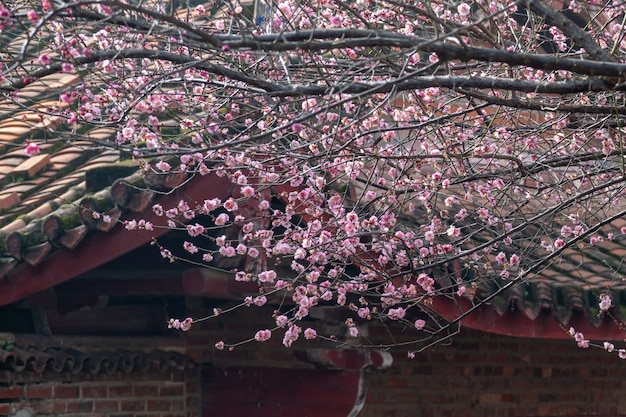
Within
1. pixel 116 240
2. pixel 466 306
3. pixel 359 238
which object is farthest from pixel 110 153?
pixel 466 306

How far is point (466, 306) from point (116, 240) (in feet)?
5.23

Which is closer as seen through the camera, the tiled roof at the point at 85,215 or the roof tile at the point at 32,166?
the tiled roof at the point at 85,215

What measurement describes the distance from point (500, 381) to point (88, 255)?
120 inches

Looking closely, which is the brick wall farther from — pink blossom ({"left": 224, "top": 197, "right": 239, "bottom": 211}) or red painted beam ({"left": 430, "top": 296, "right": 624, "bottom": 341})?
red painted beam ({"left": 430, "top": 296, "right": 624, "bottom": 341})

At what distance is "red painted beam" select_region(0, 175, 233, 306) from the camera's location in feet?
13.6

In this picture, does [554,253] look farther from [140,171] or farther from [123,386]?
[123,386]

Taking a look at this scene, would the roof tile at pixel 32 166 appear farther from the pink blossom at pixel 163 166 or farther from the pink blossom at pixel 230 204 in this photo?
the pink blossom at pixel 230 204

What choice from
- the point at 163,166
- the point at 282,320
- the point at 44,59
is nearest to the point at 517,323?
the point at 282,320

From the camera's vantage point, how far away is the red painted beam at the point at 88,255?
414 cm

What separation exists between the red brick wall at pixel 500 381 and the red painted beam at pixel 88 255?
1873 millimetres

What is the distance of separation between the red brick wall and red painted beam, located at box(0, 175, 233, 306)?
187 centimetres

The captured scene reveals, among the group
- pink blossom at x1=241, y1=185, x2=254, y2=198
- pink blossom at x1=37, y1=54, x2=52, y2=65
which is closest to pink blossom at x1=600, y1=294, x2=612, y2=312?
pink blossom at x1=241, y1=185, x2=254, y2=198

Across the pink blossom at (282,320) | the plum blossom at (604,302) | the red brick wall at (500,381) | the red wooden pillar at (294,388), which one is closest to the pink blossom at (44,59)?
the pink blossom at (282,320)

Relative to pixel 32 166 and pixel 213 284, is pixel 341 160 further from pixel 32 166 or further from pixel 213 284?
pixel 32 166
